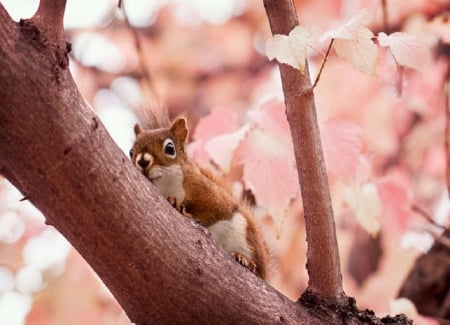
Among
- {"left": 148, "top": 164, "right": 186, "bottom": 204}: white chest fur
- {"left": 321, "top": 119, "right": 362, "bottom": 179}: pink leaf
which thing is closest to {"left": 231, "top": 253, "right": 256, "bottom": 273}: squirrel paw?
{"left": 148, "top": 164, "right": 186, "bottom": 204}: white chest fur

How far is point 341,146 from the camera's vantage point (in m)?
2.94

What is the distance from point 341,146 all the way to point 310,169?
2.49ft

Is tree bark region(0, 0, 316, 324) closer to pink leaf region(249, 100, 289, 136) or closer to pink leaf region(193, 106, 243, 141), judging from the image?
pink leaf region(249, 100, 289, 136)

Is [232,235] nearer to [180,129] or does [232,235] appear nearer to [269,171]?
[269,171]

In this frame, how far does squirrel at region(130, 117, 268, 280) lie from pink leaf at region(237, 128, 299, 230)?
0.09 metres

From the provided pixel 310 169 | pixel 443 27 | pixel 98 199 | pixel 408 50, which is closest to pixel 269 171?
pixel 310 169

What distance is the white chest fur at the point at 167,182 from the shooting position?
2668 millimetres

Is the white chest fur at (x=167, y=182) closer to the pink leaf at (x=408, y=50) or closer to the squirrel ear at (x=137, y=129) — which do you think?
the squirrel ear at (x=137, y=129)

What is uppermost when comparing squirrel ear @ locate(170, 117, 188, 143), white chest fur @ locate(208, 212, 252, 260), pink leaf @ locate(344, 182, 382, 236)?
pink leaf @ locate(344, 182, 382, 236)

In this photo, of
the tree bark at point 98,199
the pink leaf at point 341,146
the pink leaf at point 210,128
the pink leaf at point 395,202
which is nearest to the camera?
the tree bark at point 98,199

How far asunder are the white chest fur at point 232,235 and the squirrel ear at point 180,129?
0.44m

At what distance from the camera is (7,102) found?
66.5 inches

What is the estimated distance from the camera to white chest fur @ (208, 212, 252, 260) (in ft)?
8.48

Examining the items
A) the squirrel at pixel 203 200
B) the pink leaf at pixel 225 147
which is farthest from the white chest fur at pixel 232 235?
the pink leaf at pixel 225 147
